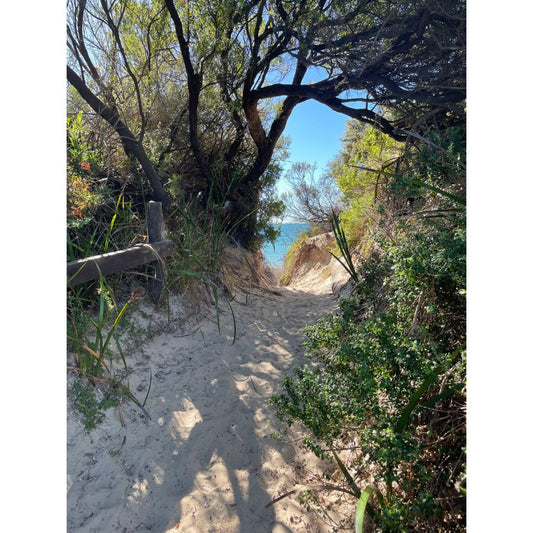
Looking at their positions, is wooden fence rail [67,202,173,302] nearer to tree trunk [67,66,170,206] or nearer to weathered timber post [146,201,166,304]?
weathered timber post [146,201,166,304]

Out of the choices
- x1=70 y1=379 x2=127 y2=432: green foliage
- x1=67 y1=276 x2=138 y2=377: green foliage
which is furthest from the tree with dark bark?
x1=70 y1=379 x2=127 y2=432: green foliage

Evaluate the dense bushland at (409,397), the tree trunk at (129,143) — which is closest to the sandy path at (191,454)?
the dense bushland at (409,397)

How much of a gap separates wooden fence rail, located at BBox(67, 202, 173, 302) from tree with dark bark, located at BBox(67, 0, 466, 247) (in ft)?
2.78

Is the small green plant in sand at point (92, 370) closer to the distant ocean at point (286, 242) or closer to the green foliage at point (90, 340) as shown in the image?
the green foliage at point (90, 340)

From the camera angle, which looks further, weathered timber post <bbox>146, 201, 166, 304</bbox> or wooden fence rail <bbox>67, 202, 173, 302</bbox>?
weathered timber post <bbox>146, 201, 166, 304</bbox>

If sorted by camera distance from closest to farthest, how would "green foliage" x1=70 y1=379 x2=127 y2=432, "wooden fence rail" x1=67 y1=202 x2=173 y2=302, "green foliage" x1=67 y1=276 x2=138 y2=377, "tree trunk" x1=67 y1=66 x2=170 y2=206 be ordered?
"green foliage" x1=70 y1=379 x2=127 y2=432, "green foliage" x1=67 y1=276 x2=138 y2=377, "wooden fence rail" x1=67 y1=202 x2=173 y2=302, "tree trunk" x1=67 y1=66 x2=170 y2=206

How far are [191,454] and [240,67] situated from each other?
5220 mm

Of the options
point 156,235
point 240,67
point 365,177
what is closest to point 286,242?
point 365,177

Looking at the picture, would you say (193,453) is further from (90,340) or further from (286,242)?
(286,242)

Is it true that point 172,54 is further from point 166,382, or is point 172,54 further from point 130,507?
point 130,507

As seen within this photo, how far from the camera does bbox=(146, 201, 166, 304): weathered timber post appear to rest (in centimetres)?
348

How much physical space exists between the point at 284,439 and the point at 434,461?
114 centimetres

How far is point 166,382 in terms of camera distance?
9.44 feet
